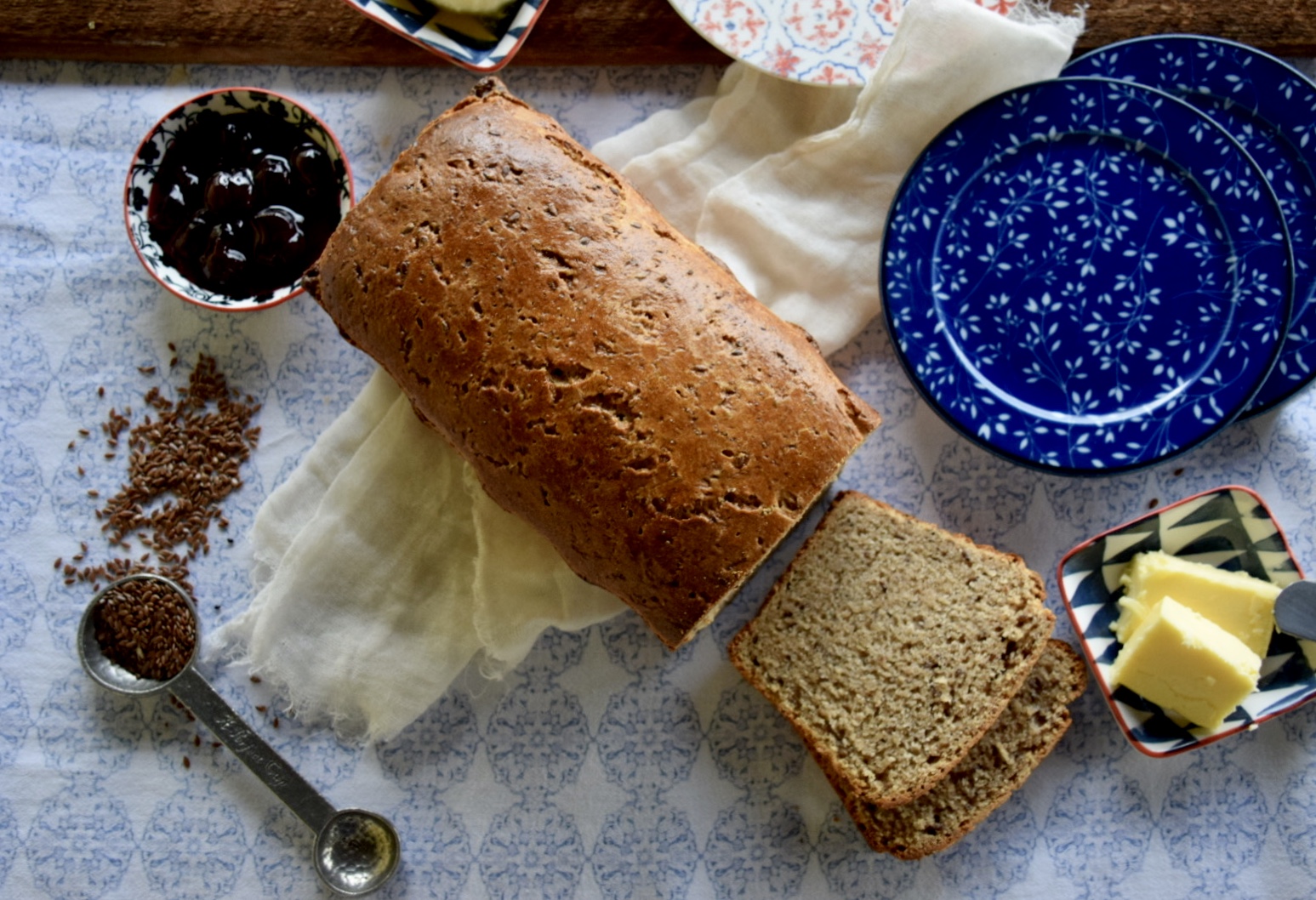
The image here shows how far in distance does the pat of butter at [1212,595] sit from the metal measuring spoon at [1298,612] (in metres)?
0.02

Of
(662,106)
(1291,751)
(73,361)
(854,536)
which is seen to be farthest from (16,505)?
(1291,751)

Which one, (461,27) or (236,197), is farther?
(461,27)

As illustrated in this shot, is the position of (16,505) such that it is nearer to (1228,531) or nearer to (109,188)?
(109,188)

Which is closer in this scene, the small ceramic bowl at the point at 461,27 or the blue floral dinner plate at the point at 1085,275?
the blue floral dinner plate at the point at 1085,275

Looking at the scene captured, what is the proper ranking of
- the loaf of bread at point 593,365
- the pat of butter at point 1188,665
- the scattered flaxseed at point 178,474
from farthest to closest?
the scattered flaxseed at point 178,474, the pat of butter at point 1188,665, the loaf of bread at point 593,365

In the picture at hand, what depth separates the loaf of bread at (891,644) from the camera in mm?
2203

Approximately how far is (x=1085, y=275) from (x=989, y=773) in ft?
4.02

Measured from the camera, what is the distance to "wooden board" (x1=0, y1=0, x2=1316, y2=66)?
2467 mm

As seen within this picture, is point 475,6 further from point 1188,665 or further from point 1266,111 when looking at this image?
point 1188,665

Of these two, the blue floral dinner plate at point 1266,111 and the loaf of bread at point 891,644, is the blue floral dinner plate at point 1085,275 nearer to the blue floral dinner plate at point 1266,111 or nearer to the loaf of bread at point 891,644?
the blue floral dinner plate at point 1266,111

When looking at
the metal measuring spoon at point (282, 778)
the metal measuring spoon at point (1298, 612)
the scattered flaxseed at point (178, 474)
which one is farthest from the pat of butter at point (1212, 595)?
the scattered flaxseed at point (178, 474)

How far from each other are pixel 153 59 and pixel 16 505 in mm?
1263

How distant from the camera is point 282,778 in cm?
232

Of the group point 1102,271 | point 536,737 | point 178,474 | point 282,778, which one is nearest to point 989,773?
point 536,737
